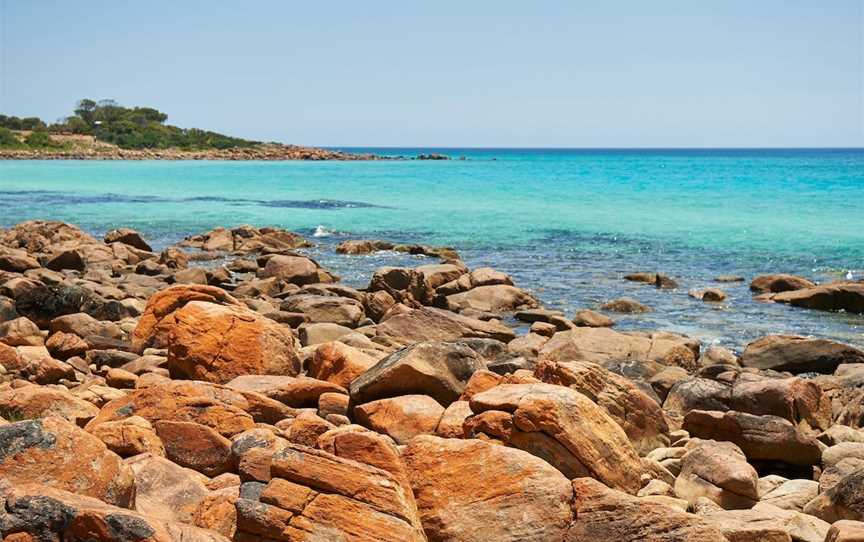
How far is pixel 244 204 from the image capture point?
56188mm

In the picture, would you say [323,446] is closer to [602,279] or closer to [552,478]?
[552,478]

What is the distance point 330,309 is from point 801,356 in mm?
8746

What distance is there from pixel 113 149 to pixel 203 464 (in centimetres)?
13184

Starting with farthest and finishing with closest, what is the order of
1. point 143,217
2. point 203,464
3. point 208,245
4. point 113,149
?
1. point 113,149
2. point 143,217
3. point 208,245
4. point 203,464

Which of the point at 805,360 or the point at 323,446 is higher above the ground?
the point at 323,446

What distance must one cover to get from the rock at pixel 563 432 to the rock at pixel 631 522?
109 centimetres

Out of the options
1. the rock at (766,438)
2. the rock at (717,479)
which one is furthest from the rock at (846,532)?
the rock at (766,438)

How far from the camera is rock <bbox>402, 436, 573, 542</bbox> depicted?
6.78 meters

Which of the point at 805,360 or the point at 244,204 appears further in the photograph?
the point at 244,204

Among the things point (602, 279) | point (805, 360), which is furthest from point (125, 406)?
point (602, 279)

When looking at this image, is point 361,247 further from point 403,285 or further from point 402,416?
point 402,416

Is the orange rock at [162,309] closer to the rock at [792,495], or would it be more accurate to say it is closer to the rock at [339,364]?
the rock at [339,364]

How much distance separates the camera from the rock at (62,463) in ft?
19.9

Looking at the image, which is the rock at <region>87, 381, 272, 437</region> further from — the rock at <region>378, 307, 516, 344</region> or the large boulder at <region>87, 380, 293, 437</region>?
the rock at <region>378, 307, 516, 344</region>
